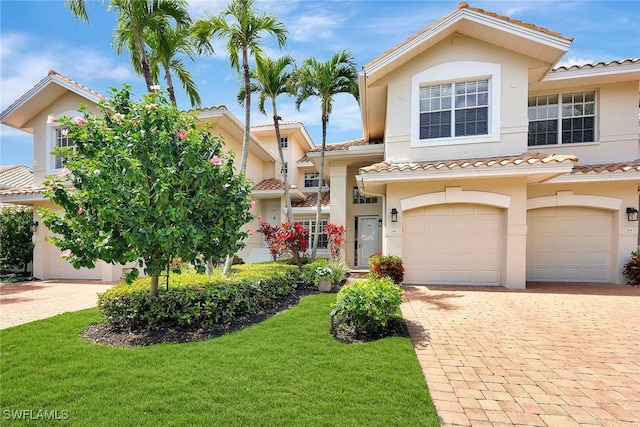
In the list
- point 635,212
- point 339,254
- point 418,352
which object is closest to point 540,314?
point 418,352

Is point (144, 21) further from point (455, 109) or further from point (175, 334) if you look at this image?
point (455, 109)

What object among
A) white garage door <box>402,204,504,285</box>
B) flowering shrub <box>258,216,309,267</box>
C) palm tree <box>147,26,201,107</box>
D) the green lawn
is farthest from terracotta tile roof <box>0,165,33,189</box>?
white garage door <box>402,204,504,285</box>

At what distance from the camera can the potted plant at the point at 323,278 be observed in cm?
966

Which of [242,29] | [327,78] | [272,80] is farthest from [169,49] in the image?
[327,78]

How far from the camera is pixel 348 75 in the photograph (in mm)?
13102

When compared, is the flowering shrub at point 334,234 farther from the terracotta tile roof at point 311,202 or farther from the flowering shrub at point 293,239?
the terracotta tile roof at point 311,202

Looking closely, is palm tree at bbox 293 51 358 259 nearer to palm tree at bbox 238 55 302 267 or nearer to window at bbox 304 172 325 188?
palm tree at bbox 238 55 302 267

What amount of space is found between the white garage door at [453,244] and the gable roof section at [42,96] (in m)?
13.9

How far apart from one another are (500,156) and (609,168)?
Answer: 380 centimetres

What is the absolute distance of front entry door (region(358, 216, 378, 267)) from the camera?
51.1 ft

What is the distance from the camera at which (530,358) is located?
15.4 feet

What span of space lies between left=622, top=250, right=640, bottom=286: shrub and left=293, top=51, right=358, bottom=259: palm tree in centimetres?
1161

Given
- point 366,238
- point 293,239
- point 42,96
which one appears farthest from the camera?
point 366,238

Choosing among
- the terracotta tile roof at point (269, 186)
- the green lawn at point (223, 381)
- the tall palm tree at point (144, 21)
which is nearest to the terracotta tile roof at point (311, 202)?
the terracotta tile roof at point (269, 186)
